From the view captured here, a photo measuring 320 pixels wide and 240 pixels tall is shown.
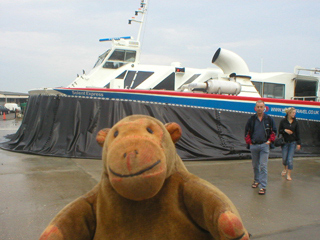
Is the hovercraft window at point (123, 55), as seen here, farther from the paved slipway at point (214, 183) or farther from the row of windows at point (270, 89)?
the paved slipway at point (214, 183)

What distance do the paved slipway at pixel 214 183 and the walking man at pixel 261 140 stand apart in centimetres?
26

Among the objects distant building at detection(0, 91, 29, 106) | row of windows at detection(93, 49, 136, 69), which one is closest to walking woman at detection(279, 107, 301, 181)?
row of windows at detection(93, 49, 136, 69)

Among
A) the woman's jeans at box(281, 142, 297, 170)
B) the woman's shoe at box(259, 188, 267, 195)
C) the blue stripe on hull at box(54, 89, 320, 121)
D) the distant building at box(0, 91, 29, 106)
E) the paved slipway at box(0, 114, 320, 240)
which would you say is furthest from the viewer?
the distant building at box(0, 91, 29, 106)

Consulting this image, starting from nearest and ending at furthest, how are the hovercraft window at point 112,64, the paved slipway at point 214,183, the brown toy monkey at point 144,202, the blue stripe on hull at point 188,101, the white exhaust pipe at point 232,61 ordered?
the brown toy monkey at point 144,202, the paved slipway at point 214,183, the blue stripe on hull at point 188,101, the white exhaust pipe at point 232,61, the hovercraft window at point 112,64

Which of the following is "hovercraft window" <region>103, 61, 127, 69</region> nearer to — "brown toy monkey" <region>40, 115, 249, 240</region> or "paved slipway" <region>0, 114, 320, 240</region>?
"paved slipway" <region>0, 114, 320, 240</region>

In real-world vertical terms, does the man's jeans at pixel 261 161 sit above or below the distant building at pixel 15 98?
above

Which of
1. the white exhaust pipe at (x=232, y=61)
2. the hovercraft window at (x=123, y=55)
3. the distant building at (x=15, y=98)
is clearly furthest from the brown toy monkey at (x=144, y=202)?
the distant building at (x=15, y=98)

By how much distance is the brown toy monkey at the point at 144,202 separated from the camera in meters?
1.53

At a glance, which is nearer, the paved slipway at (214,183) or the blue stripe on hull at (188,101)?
the paved slipway at (214,183)

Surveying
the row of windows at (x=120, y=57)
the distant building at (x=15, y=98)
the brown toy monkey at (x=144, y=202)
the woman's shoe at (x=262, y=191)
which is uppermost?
the row of windows at (x=120, y=57)

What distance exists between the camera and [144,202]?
5.78 feet

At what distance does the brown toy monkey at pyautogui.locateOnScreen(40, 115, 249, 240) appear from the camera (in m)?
1.53

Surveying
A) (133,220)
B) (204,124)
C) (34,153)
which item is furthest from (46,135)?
(133,220)

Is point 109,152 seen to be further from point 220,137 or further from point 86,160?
point 220,137
